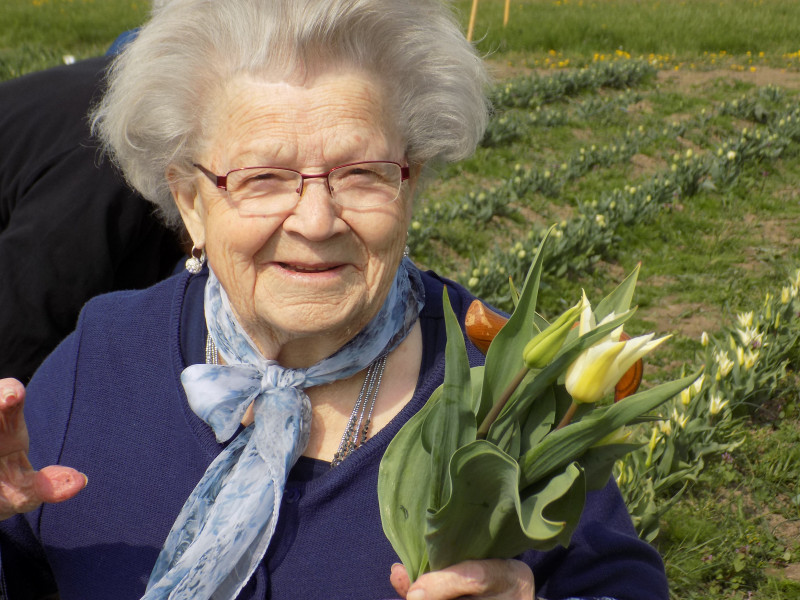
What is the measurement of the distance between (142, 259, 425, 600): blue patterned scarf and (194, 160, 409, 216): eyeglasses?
258mm

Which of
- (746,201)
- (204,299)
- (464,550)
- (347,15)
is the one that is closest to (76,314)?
(204,299)

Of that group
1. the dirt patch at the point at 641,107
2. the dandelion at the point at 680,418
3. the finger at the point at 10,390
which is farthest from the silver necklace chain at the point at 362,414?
the dirt patch at the point at 641,107

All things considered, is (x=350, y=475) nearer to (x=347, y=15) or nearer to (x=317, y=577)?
(x=317, y=577)

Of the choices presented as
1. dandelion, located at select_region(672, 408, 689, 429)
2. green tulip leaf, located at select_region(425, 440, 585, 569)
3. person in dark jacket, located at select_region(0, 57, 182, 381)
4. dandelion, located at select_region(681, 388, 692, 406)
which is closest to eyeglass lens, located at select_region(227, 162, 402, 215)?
green tulip leaf, located at select_region(425, 440, 585, 569)

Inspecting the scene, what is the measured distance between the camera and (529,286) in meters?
1.07

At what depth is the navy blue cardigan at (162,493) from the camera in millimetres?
1517

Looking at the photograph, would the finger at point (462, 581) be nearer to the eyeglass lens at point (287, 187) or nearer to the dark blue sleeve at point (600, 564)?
the dark blue sleeve at point (600, 564)

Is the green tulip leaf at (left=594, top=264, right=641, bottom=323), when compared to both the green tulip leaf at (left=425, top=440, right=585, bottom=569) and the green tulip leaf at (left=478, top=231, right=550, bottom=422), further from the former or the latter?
the green tulip leaf at (left=425, top=440, right=585, bottom=569)

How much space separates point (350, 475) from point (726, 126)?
870 cm

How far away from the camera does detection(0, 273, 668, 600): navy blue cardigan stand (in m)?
1.52

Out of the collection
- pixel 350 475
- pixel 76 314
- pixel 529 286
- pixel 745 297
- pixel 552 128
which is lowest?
pixel 552 128

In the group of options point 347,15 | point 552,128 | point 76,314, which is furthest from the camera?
point 552,128

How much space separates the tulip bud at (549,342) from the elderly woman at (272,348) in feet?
1.40

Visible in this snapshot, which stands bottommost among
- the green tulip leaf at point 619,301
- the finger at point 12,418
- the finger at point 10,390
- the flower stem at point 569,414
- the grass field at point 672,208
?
the grass field at point 672,208
